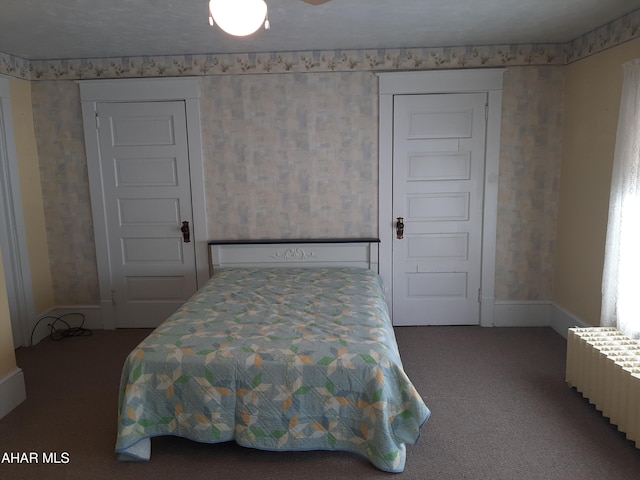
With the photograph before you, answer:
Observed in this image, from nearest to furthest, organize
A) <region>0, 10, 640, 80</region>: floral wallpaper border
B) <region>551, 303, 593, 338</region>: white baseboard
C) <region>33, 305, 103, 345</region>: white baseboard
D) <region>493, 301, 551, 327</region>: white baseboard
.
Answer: <region>551, 303, 593, 338</region>: white baseboard
<region>0, 10, 640, 80</region>: floral wallpaper border
<region>493, 301, 551, 327</region>: white baseboard
<region>33, 305, 103, 345</region>: white baseboard

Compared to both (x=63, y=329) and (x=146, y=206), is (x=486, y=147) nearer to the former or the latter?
(x=146, y=206)

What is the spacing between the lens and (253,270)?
13.1ft

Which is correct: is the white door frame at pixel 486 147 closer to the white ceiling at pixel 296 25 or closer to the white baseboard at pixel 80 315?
the white ceiling at pixel 296 25

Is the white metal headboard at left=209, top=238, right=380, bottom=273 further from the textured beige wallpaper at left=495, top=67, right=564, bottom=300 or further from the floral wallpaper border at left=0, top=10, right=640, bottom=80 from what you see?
the floral wallpaper border at left=0, top=10, right=640, bottom=80

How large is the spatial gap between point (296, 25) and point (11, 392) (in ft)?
9.78

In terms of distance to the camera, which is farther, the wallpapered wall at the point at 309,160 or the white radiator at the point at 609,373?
the wallpapered wall at the point at 309,160

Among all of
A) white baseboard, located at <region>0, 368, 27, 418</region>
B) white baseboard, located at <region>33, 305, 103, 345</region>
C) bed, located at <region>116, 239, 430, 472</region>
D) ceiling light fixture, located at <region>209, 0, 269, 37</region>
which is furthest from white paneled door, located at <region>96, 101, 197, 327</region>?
ceiling light fixture, located at <region>209, 0, 269, 37</region>

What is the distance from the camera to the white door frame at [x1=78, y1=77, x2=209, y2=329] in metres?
4.01

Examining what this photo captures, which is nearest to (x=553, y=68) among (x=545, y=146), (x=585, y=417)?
(x=545, y=146)

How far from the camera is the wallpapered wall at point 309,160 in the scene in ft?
13.0

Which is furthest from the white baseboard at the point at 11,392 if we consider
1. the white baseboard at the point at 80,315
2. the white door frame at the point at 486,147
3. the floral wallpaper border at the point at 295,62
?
the white door frame at the point at 486,147

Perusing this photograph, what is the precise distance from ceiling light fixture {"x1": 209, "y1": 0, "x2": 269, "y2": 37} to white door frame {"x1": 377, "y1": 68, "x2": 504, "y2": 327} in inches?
98.5

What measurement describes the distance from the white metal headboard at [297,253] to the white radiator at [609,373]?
1.73 m

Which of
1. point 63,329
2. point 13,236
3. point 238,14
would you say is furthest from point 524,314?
point 13,236
